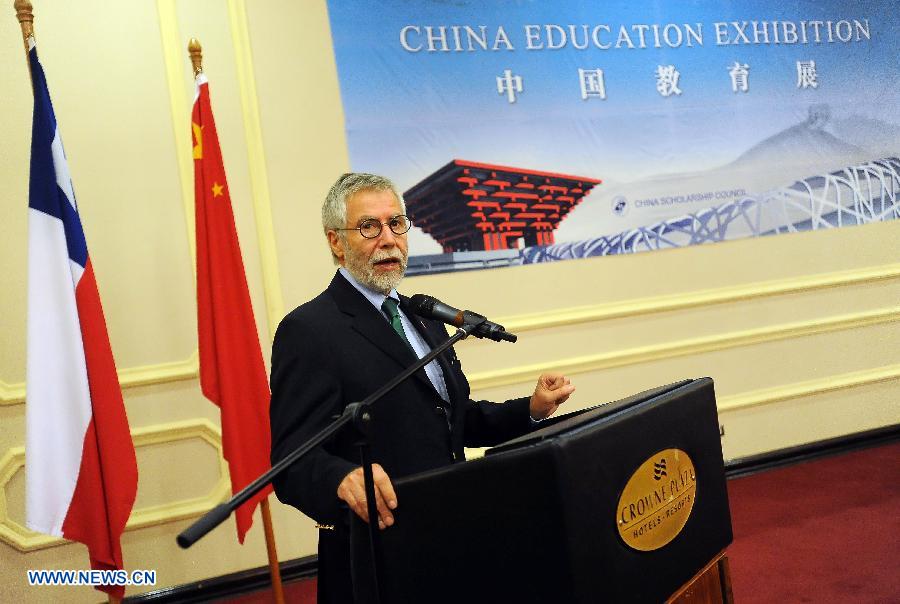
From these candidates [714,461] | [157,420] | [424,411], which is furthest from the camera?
[157,420]

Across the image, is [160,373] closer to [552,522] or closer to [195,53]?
[195,53]

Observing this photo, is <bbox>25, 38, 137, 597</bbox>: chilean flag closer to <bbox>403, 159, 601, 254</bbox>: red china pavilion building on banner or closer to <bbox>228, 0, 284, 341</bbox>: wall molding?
<bbox>228, 0, 284, 341</bbox>: wall molding

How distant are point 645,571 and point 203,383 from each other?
7.64 feet

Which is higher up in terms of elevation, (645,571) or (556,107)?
(556,107)

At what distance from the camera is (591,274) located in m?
4.36

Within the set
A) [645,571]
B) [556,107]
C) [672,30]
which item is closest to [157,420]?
[556,107]

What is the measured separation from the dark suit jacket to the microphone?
0.06m

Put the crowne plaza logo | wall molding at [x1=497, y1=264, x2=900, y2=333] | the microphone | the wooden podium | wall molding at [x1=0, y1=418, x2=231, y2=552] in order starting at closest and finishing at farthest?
the wooden podium < the crowne plaza logo < the microphone < wall molding at [x1=0, y1=418, x2=231, y2=552] < wall molding at [x1=497, y1=264, x2=900, y2=333]

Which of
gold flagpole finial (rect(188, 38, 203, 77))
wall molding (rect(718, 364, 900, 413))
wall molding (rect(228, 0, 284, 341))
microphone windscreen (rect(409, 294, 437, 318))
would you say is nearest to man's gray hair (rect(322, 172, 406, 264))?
microphone windscreen (rect(409, 294, 437, 318))

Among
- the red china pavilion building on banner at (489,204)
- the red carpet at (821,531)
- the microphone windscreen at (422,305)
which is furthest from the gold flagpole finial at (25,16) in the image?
the red carpet at (821,531)

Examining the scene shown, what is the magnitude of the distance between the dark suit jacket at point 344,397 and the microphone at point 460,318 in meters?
0.06

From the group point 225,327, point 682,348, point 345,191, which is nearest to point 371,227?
point 345,191

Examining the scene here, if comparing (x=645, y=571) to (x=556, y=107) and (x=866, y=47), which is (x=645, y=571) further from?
(x=866, y=47)

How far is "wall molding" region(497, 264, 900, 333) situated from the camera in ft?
13.9
